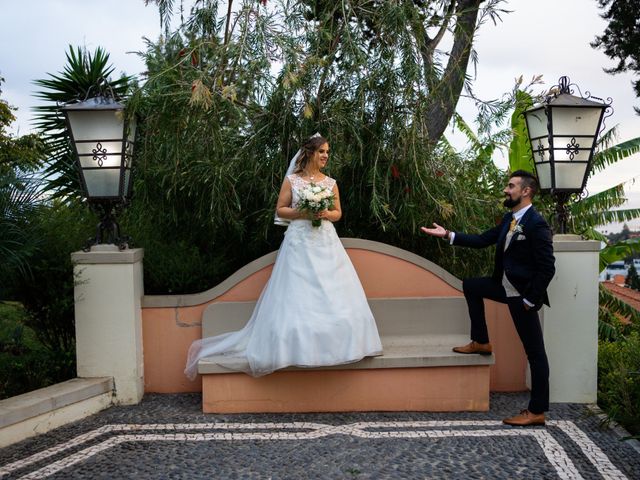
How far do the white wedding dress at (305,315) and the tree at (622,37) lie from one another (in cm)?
1007

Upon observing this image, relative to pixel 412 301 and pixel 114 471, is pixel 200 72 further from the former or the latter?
pixel 114 471

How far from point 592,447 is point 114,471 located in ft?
10.7

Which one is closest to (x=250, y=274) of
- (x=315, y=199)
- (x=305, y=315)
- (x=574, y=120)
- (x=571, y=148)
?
(x=305, y=315)

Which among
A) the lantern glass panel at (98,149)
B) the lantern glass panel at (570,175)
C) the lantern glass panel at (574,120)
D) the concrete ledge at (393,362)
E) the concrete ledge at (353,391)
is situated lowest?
the concrete ledge at (353,391)

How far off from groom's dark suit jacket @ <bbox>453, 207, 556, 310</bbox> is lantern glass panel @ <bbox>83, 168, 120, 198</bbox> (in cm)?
329

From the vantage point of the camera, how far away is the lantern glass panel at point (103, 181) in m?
5.20

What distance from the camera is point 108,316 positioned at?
5.25m

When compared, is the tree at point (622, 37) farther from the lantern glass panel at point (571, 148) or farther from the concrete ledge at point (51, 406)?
the concrete ledge at point (51, 406)

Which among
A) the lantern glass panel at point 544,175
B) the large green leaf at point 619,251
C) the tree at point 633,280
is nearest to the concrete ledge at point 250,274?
the lantern glass panel at point 544,175

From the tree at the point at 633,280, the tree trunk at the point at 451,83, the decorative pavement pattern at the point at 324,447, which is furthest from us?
the tree at the point at 633,280

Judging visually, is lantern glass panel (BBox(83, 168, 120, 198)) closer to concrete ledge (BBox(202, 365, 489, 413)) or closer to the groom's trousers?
concrete ledge (BBox(202, 365, 489, 413))

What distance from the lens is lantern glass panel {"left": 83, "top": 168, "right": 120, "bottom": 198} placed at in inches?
205

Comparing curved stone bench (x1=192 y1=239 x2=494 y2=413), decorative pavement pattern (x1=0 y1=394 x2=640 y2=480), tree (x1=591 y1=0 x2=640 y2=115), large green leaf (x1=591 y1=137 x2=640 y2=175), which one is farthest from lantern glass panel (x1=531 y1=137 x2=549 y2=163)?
tree (x1=591 y1=0 x2=640 y2=115)

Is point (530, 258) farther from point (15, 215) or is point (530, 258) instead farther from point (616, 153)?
point (616, 153)
